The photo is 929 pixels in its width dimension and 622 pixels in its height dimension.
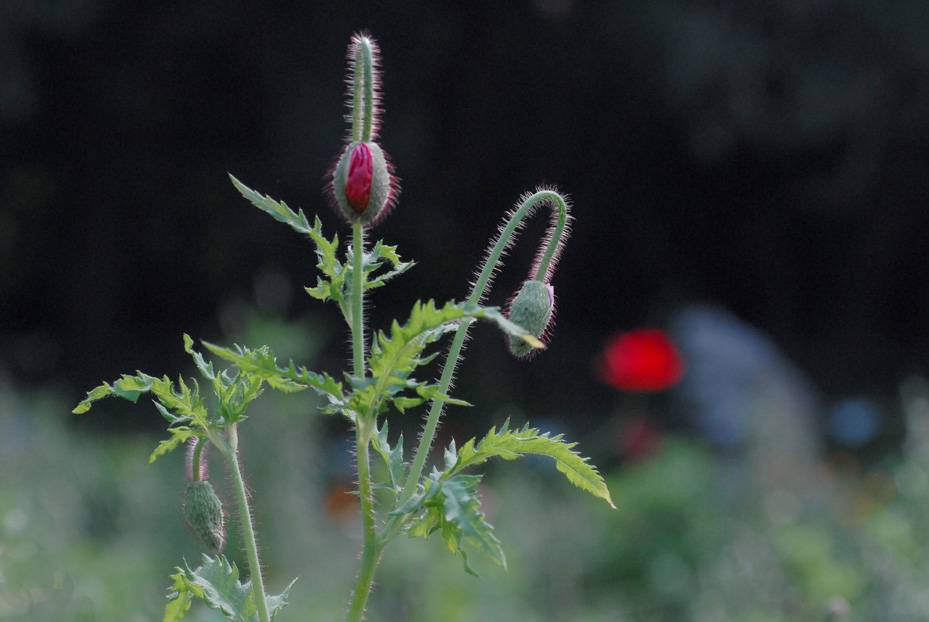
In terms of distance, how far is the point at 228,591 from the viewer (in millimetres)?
927


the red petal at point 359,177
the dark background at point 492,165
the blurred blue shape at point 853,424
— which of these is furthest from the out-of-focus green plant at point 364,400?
the blurred blue shape at point 853,424

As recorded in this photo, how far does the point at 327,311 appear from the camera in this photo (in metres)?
9.78

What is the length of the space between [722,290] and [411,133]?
4.17 meters

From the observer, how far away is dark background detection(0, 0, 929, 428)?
7.93m

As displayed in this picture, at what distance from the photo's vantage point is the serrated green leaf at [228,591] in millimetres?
896

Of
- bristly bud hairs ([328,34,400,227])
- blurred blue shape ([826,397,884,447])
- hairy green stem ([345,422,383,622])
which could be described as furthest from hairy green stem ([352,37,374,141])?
blurred blue shape ([826,397,884,447])

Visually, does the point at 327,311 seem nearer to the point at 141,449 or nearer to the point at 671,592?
the point at 141,449

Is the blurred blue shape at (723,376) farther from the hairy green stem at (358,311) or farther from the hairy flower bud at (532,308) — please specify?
the hairy green stem at (358,311)

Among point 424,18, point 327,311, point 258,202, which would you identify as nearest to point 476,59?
point 424,18

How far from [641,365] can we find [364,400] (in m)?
5.57

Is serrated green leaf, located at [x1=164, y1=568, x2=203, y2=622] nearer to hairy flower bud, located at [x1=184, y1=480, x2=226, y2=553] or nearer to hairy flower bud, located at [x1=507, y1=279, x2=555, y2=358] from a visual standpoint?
hairy flower bud, located at [x1=184, y1=480, x2=226, y2=553]

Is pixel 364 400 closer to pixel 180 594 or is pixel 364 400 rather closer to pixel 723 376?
pixel 180 594

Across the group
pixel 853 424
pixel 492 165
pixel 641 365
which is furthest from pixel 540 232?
pixel 853 424

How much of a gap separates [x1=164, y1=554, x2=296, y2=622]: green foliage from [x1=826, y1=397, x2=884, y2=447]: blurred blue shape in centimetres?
740
